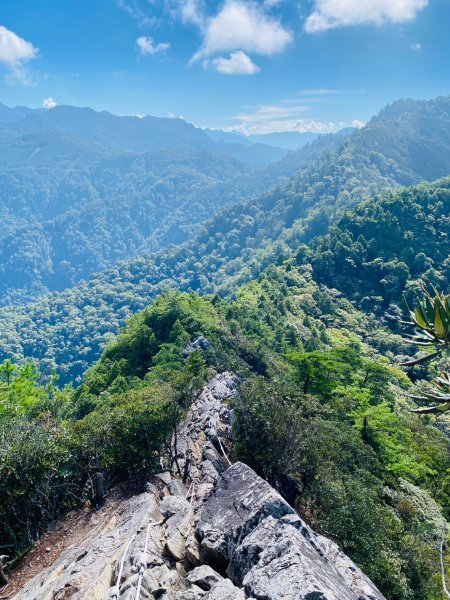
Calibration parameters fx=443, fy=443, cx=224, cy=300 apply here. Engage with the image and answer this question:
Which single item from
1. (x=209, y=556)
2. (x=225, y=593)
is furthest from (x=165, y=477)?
(x=225, y=593)

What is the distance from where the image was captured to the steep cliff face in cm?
1110

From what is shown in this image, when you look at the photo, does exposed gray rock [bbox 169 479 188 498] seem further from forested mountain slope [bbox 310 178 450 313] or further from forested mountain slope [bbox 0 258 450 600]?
forested mountain slope [bbox 310 178 450 313]

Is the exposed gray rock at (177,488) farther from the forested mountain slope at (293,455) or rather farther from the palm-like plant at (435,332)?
the palm-like plant at (435,332)

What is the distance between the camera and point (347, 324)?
114 m

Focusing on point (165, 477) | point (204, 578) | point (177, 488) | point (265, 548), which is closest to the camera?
point (265, 548)

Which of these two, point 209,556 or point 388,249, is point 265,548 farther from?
point 388,249

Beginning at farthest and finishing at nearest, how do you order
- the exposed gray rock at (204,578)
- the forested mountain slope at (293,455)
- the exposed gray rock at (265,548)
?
1. the forested mountain slope at (293,455)
2. the exposed gray rock at (204,578)
3. the exposed gray rock at (265,548)

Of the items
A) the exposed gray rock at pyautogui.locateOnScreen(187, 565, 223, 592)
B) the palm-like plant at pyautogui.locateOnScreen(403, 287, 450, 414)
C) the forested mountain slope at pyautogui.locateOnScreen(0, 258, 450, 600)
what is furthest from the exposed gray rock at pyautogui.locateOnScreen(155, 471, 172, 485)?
the palm-like plant at pyautogui.locateOnScreen(403, 287, 450, 414)

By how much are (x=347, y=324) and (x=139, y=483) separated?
10013cm

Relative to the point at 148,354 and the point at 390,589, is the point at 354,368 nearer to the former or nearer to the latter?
the point at 148,354

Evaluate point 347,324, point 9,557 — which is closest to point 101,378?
point 9,557

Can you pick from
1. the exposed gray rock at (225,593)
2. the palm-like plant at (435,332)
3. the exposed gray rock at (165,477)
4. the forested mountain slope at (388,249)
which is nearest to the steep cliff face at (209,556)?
the exposed gray rock at (225,593)

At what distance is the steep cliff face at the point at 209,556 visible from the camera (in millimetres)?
11102

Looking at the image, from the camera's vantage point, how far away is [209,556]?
552 inches
